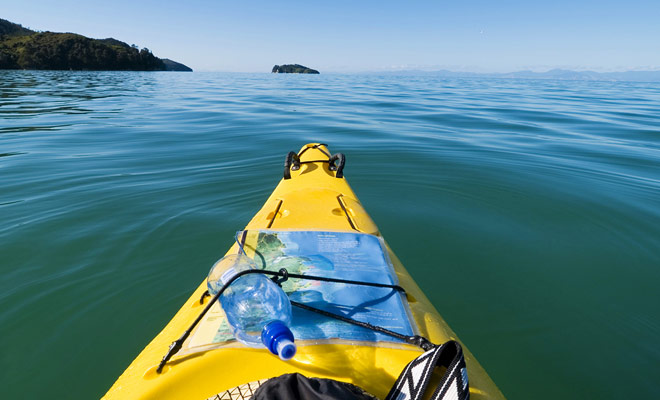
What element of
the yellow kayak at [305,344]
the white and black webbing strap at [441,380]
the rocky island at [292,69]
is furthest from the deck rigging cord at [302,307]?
the rocky island at [292,69]

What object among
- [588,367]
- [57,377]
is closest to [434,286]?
Result: [588,367]

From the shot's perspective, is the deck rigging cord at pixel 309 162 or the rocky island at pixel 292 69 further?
the rocky island at pixel 292 69

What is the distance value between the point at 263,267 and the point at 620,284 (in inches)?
132

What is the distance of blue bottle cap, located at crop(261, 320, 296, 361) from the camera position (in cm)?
118

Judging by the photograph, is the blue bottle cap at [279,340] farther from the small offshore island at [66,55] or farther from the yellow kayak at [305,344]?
the small offshore island at [66,55]

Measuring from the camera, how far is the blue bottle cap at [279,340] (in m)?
1.18

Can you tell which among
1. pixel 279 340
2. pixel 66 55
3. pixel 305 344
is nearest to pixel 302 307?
pixel 305 344

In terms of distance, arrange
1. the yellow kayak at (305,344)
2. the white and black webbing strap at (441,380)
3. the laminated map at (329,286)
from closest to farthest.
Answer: the white and black webbing strap at (441,380), the yellow kayak at (305,344), the laminated map at (329,286)

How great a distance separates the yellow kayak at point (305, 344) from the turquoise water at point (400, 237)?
99 cm

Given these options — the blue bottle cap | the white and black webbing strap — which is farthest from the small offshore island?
the white and black webbing strap

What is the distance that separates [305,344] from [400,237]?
107 inches

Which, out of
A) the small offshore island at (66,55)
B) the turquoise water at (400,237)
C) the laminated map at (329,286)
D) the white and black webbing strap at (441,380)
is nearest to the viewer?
the white and black webbing strap at (441,380)

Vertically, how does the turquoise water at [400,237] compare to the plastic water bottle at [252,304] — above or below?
below

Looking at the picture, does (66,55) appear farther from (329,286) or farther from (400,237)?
(329,286)
